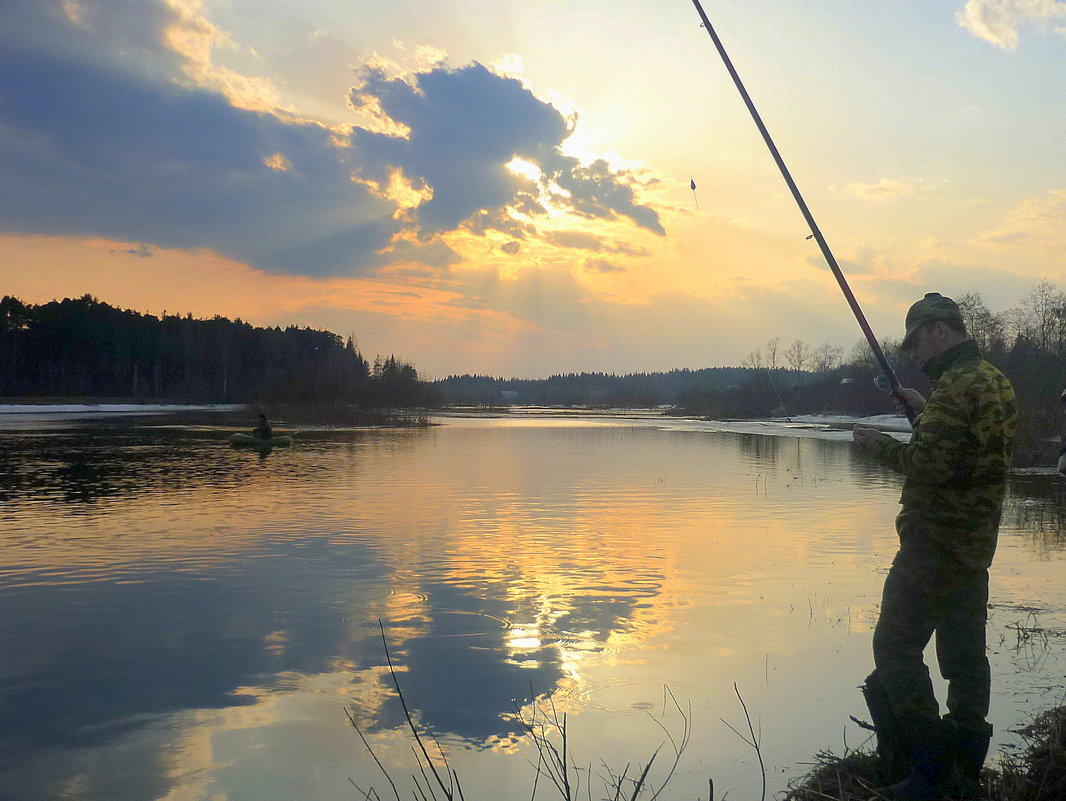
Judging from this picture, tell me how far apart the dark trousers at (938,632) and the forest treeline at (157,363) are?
7142 cm

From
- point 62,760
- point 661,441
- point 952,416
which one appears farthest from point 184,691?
point 661,441

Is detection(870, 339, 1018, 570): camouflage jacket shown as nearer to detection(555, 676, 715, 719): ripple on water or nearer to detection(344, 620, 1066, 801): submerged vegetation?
detection(344, 620, 1066, 801): submerged vegetation

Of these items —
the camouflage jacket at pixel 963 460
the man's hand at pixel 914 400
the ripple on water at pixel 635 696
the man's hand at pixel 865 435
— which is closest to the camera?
the camouflage jacket at pixel 963 460

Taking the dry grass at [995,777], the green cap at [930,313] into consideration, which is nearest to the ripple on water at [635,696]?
the dry grass at [995,777]

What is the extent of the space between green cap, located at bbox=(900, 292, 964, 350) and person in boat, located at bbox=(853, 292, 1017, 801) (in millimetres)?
135

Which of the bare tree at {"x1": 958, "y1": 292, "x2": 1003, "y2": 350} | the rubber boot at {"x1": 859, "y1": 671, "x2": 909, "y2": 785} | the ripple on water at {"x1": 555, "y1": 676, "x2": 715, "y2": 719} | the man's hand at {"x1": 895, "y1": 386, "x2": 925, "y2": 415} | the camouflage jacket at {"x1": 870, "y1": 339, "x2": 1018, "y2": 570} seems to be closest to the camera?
the camouflage jacket at {"x1": 870, "y1": 339, "x2": 1018, "y2": 570}

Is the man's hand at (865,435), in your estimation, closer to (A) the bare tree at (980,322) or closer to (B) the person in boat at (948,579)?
(B) the person in boat at (948,579)

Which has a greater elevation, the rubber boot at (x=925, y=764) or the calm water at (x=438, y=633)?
the rubber boot at (x=925, y=764)

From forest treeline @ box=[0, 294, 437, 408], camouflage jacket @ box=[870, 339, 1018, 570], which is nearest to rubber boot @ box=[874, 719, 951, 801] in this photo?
camouflage jacket @ box=[870, 339, 1018, 570]

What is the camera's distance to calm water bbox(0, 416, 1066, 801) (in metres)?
5.04

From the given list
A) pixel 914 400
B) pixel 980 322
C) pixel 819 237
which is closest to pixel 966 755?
pixel 914 400

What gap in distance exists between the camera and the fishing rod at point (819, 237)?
15.2ft

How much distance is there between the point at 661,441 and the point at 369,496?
2426cm

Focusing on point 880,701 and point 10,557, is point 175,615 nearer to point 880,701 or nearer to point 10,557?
point 10,557
